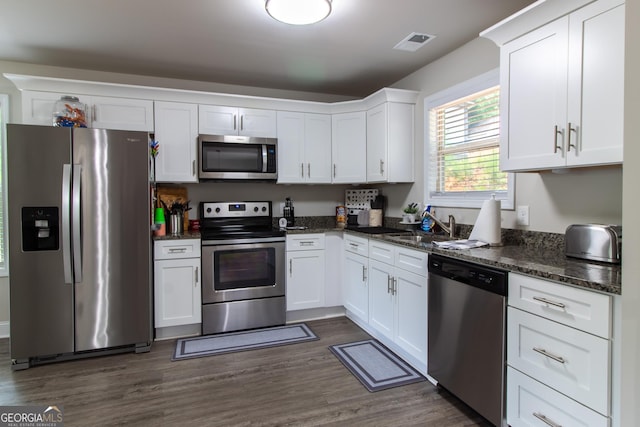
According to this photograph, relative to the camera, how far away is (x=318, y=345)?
3.02 meters

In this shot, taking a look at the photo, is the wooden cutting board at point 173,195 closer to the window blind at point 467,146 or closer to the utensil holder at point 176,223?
the utensil holder at point 176,223

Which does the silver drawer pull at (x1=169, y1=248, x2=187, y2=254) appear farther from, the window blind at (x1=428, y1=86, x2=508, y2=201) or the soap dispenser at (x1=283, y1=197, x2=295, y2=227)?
the window blind at (x1=428, y1=86, x2=508, y2=201)

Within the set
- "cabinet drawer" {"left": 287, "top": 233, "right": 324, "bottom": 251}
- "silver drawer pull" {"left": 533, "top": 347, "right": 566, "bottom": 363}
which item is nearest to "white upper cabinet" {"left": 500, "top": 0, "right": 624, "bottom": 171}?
"silver drawer pull" {"left": 533, "top": 347, "right": 566, "bottom": 363}

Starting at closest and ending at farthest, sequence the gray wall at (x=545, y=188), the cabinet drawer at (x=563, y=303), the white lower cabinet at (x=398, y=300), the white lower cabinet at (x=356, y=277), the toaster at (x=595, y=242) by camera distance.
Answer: the cabinet drawer at (x=563, y=303) → the toaster at (x=595, y=242) → the gray wall at (x=545, y=188) → the white lower cabinet at (x=398, y=300) → the white lower cabinet at (x=356, y=277)

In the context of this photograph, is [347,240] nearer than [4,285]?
No

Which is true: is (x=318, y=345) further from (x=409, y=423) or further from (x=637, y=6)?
(x=637, y=6)

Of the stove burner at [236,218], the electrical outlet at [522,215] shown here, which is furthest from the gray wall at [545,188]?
the stove burner at [236,218]

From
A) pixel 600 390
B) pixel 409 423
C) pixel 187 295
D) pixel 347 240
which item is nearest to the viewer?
pixel 600 390

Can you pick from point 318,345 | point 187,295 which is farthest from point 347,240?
point 187,295

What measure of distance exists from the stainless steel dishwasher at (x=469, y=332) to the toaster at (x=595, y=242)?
443 millimetres

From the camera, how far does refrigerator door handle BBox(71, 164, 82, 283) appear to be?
2.65 m

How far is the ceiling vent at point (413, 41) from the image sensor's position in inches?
108

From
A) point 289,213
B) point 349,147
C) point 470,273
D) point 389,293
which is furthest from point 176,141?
point 470,273

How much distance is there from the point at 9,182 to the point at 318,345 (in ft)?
8.57
